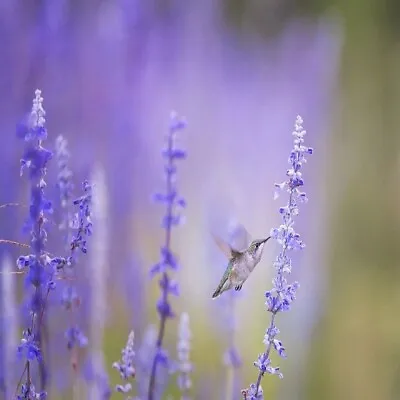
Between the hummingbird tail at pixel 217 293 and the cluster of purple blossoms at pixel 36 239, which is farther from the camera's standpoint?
the hummingbird tail at pixel 217 293

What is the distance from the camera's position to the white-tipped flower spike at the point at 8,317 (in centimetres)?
156

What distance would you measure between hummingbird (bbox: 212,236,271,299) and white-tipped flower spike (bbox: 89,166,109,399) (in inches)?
11.1

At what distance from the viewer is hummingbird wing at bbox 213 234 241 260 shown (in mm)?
1535

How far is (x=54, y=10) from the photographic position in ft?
5.29

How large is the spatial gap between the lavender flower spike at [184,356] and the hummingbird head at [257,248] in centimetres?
23

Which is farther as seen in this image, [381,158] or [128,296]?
[381,158]

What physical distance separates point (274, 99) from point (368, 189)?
1.16ft

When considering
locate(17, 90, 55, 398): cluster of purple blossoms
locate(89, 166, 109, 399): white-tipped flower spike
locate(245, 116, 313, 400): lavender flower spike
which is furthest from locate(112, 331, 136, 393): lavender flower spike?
locate(245, 116, 313, 400): lavender flower spike

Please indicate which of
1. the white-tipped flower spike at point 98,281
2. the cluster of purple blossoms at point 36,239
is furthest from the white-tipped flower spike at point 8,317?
the white-tipped flower spike at point 98,281

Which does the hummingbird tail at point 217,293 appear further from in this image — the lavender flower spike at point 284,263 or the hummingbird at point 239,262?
the lavender flower spike at point 284,263

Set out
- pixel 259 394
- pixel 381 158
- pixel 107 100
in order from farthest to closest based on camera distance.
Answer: pixel 381 158, pixel 107 100, pixel 259 394

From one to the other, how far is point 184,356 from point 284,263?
→ 1.20 ft

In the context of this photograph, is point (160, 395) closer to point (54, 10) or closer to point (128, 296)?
point (128, 296)

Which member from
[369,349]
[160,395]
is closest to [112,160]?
[160,395]
